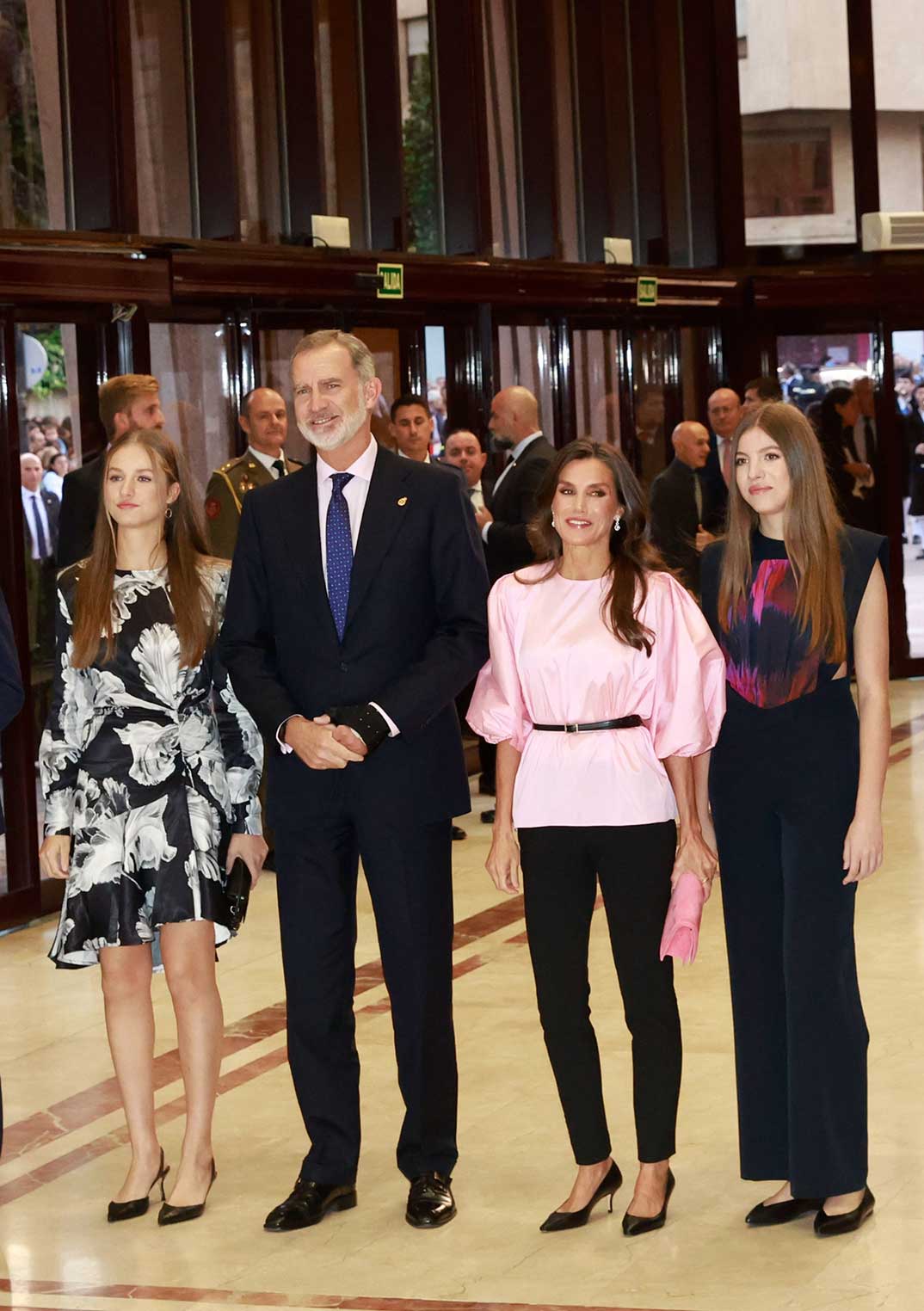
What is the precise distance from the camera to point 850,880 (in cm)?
366

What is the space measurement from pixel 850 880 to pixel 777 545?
0.66 metres

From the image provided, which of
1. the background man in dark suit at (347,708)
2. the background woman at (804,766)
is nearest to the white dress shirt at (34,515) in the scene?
the background man in dark suit at (347,708)

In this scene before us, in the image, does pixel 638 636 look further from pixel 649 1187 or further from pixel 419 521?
pixel 649 1187

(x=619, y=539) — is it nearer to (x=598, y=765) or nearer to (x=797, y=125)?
(x=598, y=765)

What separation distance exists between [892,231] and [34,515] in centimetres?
633

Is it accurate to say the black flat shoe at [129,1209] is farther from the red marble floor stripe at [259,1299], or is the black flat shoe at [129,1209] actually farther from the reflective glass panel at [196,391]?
the reflective glass panel at [196,391]

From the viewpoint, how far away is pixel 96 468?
6609 mm

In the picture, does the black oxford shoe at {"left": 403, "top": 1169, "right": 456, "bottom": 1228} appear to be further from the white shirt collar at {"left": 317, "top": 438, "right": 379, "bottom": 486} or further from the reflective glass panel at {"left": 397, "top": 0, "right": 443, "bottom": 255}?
the reflective glass panel at {"left": 397, "top": 0, "right": 443, "bottom": 255}

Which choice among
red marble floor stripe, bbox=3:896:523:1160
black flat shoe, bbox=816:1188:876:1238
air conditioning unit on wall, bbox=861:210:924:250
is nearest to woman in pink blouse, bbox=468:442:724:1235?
black flat shoe, bbox=816:1188:876:1238

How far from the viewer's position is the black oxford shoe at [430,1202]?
3848 millimetres

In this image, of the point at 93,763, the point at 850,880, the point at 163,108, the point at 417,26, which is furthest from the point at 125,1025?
the point at 417,26

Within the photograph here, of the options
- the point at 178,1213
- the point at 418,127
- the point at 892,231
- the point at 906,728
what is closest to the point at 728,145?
the point at 892,231

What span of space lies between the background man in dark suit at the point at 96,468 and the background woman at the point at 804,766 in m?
3.26

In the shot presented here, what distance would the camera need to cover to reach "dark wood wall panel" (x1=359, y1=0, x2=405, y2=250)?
356 inches
